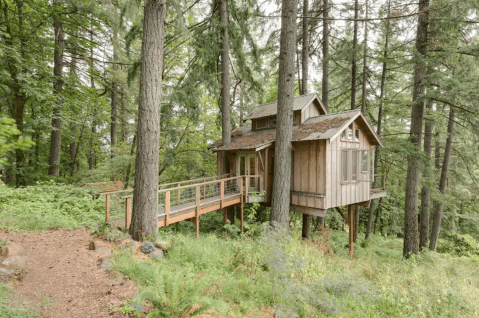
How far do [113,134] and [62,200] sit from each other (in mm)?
8524

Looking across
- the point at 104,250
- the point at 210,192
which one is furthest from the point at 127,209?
the point at 210,192

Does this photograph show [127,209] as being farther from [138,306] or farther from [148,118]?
[138,306]

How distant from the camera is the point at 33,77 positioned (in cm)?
974

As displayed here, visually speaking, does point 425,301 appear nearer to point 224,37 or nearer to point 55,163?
point 224,37

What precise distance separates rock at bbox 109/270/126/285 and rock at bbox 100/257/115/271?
249 mm

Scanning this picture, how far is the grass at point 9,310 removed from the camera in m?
2.80

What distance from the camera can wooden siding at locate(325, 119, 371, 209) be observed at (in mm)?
9509

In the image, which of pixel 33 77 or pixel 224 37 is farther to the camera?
pixel 224 37

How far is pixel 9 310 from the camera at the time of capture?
9.34 feet

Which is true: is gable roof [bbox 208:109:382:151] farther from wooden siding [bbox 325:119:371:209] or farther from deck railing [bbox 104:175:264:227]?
deck railing [bbox 104:175:264:227]

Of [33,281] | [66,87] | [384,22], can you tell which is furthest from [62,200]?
[384,22]

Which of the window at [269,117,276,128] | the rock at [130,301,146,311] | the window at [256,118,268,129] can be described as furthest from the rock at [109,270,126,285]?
the window at [256,118,268,129]

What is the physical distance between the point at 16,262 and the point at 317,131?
382 inches

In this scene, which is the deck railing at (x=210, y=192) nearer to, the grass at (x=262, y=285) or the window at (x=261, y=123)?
the grass at (x=262, y=285)
